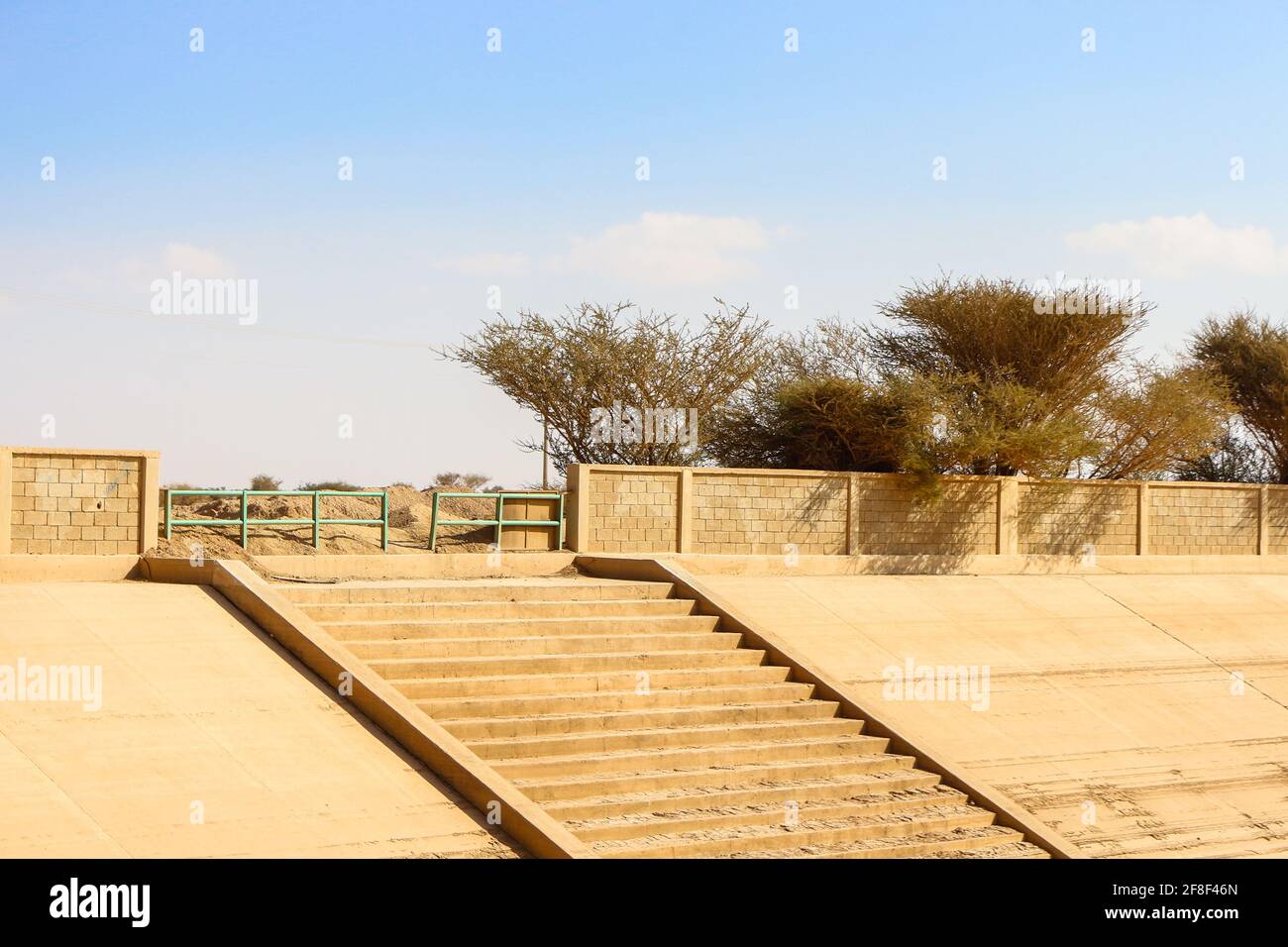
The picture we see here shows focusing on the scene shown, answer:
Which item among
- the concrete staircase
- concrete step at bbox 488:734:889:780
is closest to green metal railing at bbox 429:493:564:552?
the concrete staircase

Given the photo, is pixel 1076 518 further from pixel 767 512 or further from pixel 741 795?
pixel 741 795

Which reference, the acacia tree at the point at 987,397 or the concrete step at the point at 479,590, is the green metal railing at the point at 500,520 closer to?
the concrete step at the point at 479,590

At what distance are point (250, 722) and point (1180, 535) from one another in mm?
19256

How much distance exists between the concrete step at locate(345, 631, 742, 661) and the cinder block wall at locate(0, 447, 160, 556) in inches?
160

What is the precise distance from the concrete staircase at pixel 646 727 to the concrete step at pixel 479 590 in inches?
1.0

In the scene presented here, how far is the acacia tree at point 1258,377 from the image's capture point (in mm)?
32500

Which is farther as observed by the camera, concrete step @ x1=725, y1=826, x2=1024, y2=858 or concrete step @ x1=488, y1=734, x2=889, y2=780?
concrete step @ x1=488, y1=734, x2=889, y2=780

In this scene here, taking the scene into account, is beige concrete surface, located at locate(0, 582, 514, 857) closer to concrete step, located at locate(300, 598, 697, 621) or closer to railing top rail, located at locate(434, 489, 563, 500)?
concrete step, located at locate(300, 598, 697, 621)

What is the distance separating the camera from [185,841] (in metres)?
9.88

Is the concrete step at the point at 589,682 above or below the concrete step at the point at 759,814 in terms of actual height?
above

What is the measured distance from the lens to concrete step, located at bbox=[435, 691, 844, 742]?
1298 centimetres

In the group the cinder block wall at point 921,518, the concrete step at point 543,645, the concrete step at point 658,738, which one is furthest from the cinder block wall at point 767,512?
the concrete step at point 658,738

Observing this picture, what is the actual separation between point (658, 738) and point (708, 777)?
2.68 feet
